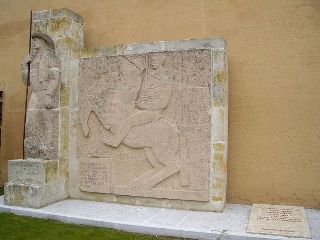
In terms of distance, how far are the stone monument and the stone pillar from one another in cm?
1

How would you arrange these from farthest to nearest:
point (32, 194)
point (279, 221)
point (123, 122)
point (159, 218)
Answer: point (123, 122)
point (32, 194)
point (159, 218)
point (279, 221)

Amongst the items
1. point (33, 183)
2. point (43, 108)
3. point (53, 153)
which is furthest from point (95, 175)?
point (43, 108)

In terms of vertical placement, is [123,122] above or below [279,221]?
above

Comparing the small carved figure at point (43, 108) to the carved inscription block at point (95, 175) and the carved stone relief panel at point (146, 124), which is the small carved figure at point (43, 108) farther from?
the carved inscription block at point (95, 175)

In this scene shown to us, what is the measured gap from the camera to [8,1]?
737 centimetres

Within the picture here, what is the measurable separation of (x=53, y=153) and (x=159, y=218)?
1.93 metres

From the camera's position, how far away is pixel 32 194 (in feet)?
17.0

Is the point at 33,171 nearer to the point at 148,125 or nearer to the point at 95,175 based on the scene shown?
the point at 95,175

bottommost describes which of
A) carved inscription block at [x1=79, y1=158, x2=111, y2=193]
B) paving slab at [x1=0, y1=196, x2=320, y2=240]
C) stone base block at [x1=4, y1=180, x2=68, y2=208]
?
paving slab at [x1=0, y1=196, x2=320, y2=240]

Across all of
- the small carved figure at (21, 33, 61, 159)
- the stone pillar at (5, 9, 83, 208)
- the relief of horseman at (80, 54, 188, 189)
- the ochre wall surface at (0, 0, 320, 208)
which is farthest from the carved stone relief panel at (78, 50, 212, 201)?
the ochre wall surface at (0, 0, 320, 208)

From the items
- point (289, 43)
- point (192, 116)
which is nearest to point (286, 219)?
point (192, 116)

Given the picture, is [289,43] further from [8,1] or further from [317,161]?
[8,1]

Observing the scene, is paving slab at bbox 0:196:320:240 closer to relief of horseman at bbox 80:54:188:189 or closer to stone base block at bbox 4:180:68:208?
stone base block at bbox 4:180:68:208

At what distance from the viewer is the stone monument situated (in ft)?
16.0
